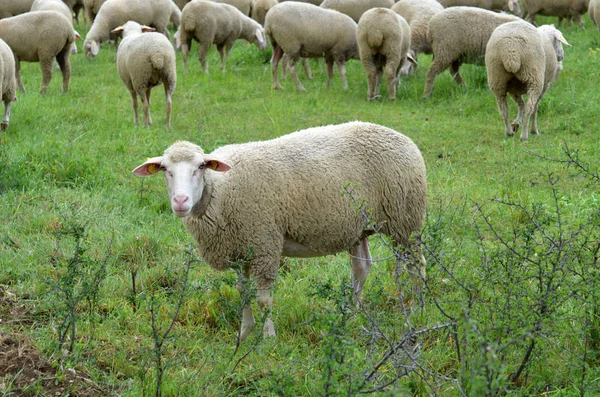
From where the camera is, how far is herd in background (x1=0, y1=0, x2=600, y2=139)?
892cm

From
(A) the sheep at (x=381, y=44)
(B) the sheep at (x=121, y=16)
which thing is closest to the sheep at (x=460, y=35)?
(A) the sheep at (x=381, y=44)

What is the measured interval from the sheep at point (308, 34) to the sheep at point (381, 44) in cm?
82

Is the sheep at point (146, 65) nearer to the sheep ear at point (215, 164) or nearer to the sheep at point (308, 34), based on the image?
the sheep at point (308, 34)

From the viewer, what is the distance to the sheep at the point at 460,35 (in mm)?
11422

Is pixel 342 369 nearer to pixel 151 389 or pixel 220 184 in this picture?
pixel 151 389

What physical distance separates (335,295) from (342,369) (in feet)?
1.93

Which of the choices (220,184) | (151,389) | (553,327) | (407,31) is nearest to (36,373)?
(151,389)

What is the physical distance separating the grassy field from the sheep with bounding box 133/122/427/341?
23 cm

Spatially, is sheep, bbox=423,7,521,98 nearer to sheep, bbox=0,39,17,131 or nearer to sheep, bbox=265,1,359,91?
sheep, bbox=265,1,359,91

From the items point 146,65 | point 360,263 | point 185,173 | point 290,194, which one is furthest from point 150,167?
point 146,65

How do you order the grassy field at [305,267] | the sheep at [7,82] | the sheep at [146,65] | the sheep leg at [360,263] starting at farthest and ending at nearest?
1. the sheep at [146,65]
2. the sheep at [7,82]
3. the sheep leg at [360,263]
4. the grassy field at [305,267]

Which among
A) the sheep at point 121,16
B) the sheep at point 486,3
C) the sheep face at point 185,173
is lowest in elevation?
the sheep at point 121,16

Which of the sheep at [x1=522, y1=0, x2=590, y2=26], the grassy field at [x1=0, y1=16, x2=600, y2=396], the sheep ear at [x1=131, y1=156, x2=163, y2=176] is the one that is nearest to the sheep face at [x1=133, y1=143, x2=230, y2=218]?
the sheep ear at [x1=131, y1=156, x2=163, y2=176]

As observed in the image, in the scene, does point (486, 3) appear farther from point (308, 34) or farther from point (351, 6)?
point (308, 34)
